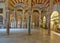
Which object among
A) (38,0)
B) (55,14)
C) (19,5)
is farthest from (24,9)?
(38,0)

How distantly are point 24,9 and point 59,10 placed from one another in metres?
6.78

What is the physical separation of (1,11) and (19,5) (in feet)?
11.5

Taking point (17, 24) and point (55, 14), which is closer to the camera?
point (55, 14)

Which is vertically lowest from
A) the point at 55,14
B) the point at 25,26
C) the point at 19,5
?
the point at 25,26

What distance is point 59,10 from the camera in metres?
25.9

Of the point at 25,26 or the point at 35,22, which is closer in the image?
the point at 25,26

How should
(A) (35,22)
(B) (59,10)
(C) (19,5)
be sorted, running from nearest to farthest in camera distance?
1. (B) (59,10)
2. (C) (19,5)
3. (A) (35,22)

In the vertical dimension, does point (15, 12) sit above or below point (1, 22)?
above

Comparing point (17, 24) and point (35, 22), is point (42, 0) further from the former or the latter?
point (35, 22)

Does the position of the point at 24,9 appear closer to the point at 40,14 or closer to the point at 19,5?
the point at 19,5

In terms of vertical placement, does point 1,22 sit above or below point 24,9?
below

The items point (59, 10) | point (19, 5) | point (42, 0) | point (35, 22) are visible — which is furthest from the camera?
point (35, 22)

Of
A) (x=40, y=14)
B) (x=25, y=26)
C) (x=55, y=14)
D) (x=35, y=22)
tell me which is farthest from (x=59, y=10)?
(x=35, y=22)

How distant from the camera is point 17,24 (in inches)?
1219
